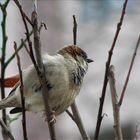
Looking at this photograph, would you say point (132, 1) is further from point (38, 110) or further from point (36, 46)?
point (36, 46)

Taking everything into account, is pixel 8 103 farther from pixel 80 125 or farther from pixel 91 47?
pixel 91 47

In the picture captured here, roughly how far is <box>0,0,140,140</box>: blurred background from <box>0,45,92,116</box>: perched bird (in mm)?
3496

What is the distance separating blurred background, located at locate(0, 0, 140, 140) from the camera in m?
6.09

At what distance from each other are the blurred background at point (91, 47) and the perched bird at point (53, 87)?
350cm

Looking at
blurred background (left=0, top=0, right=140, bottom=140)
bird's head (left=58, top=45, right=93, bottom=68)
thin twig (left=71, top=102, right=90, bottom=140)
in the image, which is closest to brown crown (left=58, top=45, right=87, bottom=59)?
bird's head (left=58, top=45, right=93, bottom=68)

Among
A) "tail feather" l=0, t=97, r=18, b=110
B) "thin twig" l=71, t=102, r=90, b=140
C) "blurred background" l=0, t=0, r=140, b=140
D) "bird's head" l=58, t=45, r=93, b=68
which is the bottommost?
"blurred background" l=0, t=0, r=140, b=140

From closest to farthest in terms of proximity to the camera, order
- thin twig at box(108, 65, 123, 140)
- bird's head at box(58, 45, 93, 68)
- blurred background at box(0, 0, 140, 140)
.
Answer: thin twig at box(108, 65, 123, 140), bird's head at box(58, 45, 93, 68), blurred background at box(0, 0, 140, 140)

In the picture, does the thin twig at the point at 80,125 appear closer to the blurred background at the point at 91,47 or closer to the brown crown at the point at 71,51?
the brown crown at the point at 71,51

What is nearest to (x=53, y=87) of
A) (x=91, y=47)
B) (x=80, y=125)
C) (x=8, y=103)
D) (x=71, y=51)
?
(x=8, y=103)

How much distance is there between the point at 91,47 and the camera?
6.50 metres

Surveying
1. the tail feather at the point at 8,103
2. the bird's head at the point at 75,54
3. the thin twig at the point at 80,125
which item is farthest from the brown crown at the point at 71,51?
the thin twig at the point at 80,125

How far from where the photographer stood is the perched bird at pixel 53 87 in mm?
2211

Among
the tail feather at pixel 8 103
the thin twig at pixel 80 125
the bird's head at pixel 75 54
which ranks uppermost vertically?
the thin twig at pixel 80 125

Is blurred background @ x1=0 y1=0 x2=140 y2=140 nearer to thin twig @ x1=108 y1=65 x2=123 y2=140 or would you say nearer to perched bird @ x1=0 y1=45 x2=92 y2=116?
perched bird @ x1=0 y1=45 x2=92 y2=116
